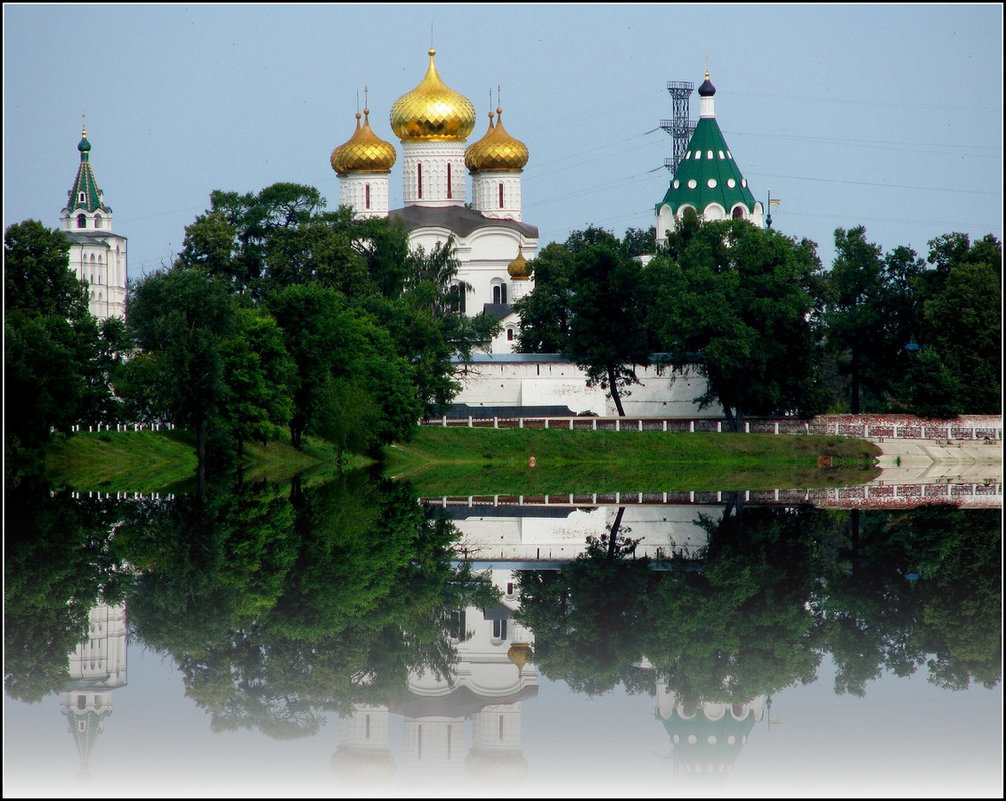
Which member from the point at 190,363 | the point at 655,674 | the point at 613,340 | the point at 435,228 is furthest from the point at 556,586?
the point at 435,228

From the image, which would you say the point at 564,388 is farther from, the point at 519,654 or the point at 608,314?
the point at 519,654

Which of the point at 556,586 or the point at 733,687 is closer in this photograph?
the point at 733,687

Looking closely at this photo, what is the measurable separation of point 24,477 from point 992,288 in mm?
27888

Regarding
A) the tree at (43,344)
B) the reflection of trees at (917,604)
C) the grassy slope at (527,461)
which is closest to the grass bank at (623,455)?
the grassy slope at (527,461)

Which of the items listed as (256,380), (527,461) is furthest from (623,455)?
(256,380)

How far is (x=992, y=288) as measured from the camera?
45.1m

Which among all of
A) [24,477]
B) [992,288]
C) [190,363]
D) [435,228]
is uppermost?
[435,228]

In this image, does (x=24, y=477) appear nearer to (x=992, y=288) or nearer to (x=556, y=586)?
(x=556, y=586)

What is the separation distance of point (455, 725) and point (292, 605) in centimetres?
416

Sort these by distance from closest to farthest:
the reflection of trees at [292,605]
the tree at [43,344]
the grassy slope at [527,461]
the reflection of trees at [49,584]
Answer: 1. the reflection of trees at [292,605]
2. the reflection of trees at [49,584]
3. the tree at [43,344]
4. the grassy slope at [527,461]

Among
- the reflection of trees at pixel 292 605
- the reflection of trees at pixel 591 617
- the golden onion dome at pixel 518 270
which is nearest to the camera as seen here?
the reflection of trees at pixel 292 605

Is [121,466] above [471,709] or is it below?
above

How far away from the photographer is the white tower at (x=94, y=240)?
319 ft

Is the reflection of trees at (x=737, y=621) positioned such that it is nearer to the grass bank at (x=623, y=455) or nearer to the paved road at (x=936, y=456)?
the grass bank at (x=623, y=455)
